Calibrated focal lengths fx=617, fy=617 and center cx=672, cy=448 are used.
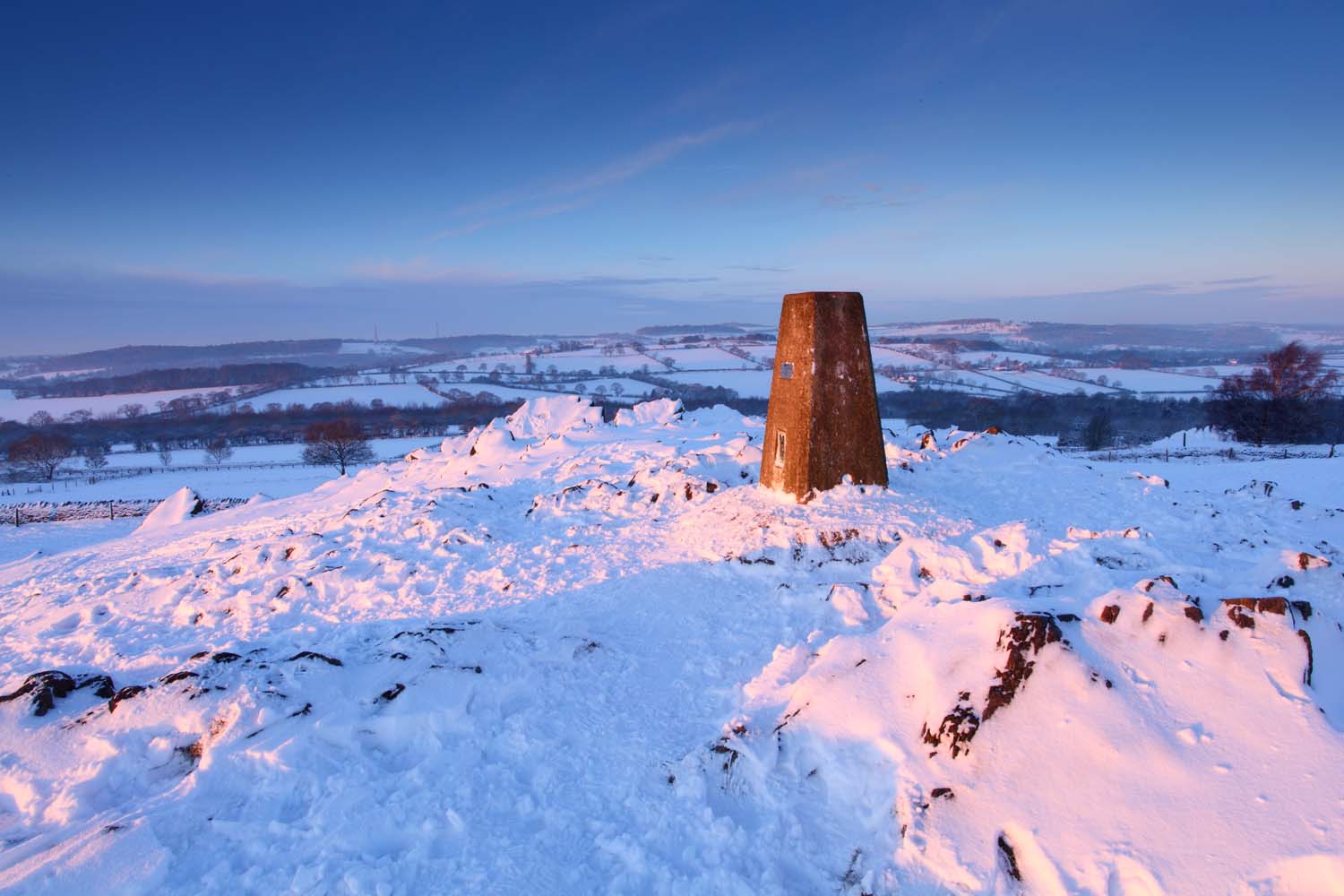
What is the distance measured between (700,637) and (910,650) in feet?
10.7

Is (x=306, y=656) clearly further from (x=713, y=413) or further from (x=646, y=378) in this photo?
(x=646, y=378)

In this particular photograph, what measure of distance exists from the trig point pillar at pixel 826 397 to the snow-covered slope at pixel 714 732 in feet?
8.77

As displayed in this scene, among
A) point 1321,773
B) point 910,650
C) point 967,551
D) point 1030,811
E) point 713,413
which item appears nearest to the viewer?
point 1321,773

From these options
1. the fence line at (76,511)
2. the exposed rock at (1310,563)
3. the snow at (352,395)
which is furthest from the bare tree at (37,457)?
the exposed rock at (1310,563)

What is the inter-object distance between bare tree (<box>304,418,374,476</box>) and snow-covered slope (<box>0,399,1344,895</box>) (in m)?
39.0

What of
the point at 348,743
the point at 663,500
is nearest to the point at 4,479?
the point at 663,500

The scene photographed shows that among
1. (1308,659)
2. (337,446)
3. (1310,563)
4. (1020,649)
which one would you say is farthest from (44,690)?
(337,446)

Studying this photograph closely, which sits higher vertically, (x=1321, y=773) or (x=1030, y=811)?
(x=1321, y=773)

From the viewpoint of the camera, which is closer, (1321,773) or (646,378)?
(1321,773)

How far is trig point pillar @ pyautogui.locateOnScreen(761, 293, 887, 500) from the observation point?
12.8 metres

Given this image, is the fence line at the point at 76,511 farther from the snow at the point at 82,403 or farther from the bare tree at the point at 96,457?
the snow at the point at 82,403

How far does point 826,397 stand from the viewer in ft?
42.4

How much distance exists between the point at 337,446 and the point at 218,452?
16552mm

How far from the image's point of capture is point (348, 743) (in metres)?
5.77
